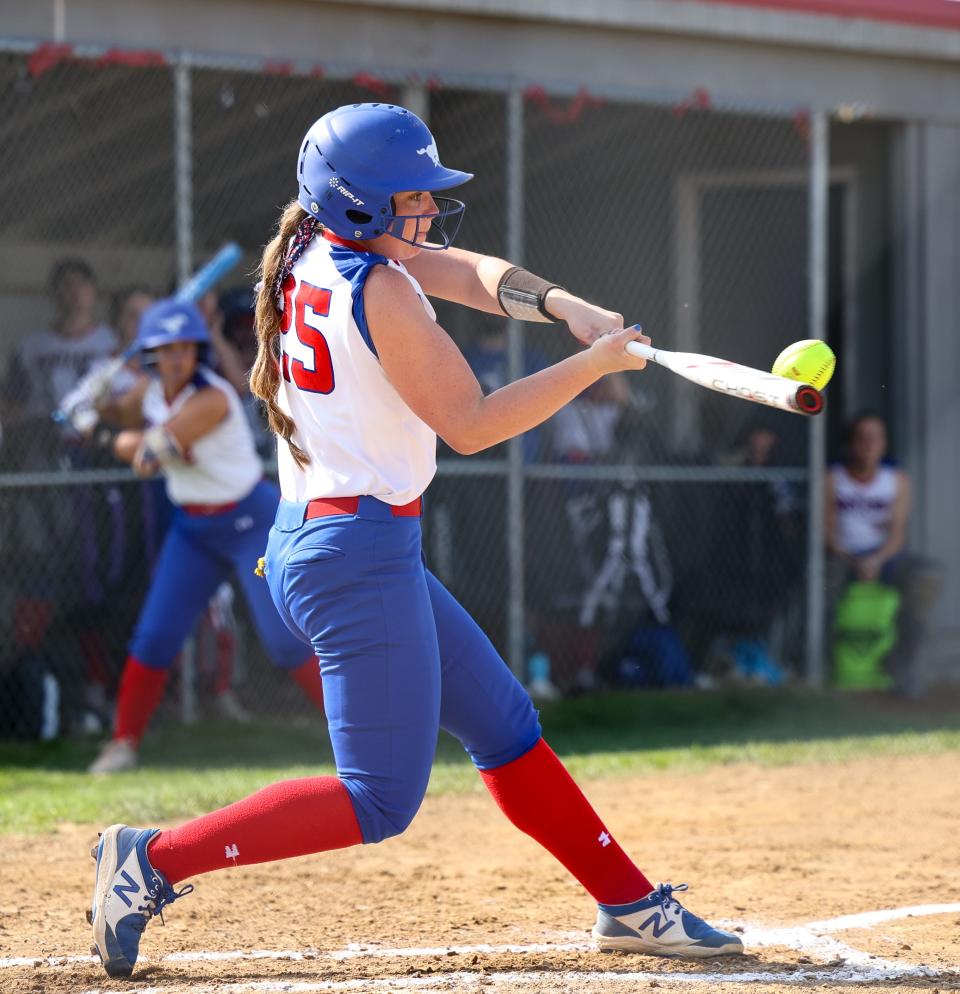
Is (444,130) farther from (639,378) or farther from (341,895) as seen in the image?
(341,895)

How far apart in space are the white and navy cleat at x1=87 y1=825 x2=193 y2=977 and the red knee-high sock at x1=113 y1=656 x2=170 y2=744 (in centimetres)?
335

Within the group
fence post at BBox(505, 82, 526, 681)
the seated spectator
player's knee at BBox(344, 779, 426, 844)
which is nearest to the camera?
player's knee at BBox(344, 779, 426, 844)

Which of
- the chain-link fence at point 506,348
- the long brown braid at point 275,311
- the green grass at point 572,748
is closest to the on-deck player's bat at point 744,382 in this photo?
the long brown braid at point 275,311

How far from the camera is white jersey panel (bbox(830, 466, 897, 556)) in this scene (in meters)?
9.45

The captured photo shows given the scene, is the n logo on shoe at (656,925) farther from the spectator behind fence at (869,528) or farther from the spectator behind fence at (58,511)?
the spectator behind fence at (869,528)

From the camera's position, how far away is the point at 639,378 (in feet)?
33.2

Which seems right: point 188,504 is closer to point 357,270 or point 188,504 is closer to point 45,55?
point 45,55

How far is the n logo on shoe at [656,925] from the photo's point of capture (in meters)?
3.71

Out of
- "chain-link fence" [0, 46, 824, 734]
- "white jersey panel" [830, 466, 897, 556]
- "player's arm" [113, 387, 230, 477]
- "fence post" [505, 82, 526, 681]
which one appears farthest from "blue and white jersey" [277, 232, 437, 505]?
"white jersey panel" [830, 466, 897, 556]

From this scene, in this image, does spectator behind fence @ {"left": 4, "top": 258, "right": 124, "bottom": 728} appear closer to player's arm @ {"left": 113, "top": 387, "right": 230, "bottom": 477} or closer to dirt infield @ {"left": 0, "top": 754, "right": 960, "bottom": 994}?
player's arm @ {"left": 113, "top": 387, "right": 230, "bottom": 477}

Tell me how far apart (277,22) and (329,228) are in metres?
5.60

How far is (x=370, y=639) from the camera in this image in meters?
3.27

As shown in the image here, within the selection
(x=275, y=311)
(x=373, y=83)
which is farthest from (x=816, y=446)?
(x=275, y=311)

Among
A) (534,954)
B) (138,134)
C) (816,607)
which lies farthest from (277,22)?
(534,954)
